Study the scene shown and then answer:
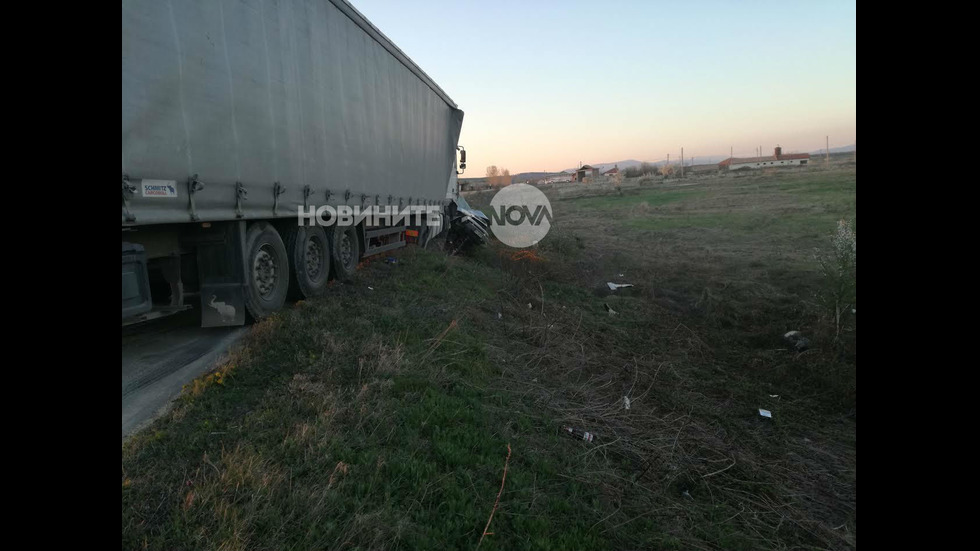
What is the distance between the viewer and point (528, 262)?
1343cm

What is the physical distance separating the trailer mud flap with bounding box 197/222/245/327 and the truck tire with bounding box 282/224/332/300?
4.13 feet

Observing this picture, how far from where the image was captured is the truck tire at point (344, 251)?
25.0 feet

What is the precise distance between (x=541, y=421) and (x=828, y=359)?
16.8 ft

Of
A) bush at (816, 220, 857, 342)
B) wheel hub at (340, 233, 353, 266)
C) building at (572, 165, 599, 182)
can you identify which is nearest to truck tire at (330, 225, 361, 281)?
wheel hub at (340, 233, 353, 266)

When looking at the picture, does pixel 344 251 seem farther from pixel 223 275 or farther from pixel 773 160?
pixel 773 160

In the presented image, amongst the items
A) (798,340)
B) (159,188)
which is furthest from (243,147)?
(798,340)

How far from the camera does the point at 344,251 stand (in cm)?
811

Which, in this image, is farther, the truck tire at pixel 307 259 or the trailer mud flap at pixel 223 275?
the truck tire at pixel 307 259

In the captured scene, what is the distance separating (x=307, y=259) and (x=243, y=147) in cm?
217

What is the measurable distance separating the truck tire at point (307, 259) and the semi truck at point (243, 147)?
0.07ft

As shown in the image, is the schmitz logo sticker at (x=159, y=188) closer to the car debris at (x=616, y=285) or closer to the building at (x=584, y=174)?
the car debris at (x=616, y=285)

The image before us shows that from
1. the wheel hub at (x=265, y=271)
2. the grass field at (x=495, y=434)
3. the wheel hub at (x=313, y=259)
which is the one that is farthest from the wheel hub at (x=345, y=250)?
the wheel hub at (x=265, y=271)

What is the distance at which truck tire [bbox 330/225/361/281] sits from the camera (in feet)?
25.0
